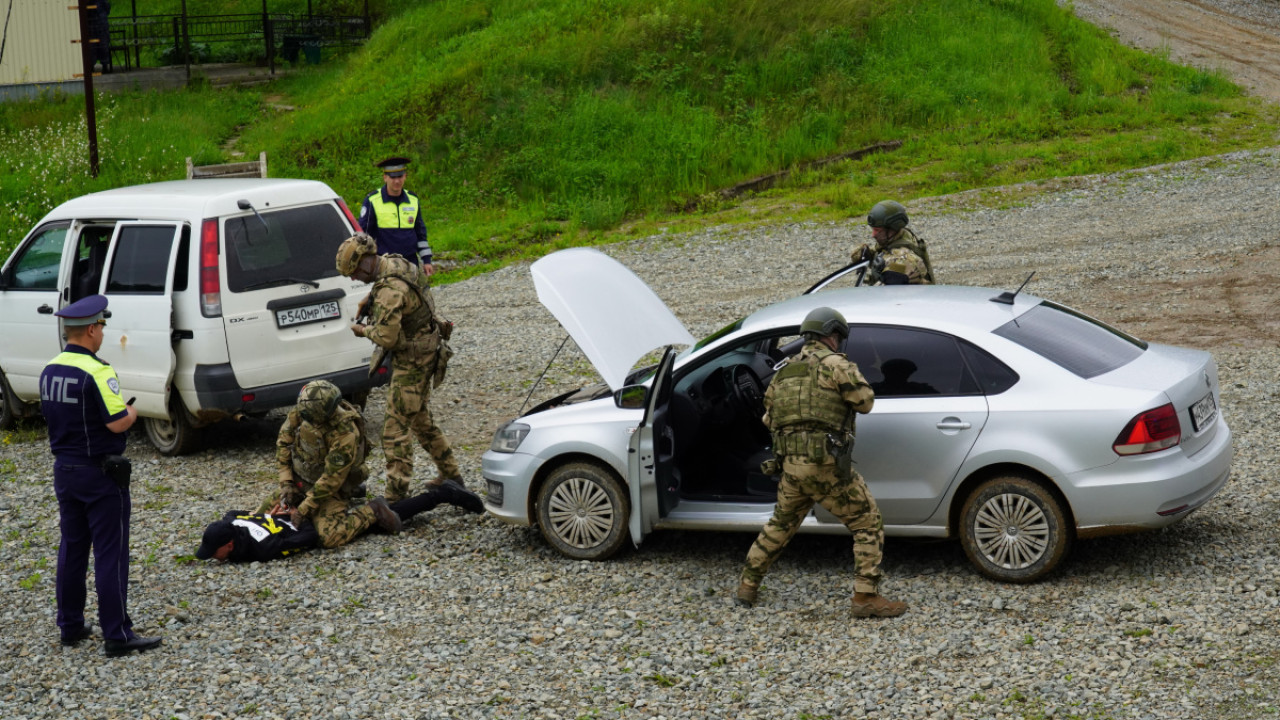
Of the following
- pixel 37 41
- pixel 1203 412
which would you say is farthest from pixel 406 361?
pixel 37 41

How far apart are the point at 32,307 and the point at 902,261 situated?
281 inches

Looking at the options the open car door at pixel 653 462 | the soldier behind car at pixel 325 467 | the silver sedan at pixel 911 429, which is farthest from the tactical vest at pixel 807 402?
the soldier behind car at pixel 325 467

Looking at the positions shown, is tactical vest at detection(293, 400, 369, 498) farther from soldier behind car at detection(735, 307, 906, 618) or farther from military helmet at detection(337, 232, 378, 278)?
soldier behind car at detection(735, 307, 906, 618)

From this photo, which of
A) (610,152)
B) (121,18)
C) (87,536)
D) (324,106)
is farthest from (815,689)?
(121,18)

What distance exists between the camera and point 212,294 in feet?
31.4

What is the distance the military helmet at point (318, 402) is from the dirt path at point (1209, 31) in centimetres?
2155

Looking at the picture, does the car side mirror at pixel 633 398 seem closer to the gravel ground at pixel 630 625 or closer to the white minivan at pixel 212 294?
the gravel ground at pixel 630 625

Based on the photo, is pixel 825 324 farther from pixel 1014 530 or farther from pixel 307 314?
pixel 307 314

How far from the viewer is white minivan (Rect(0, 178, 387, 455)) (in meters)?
9.63

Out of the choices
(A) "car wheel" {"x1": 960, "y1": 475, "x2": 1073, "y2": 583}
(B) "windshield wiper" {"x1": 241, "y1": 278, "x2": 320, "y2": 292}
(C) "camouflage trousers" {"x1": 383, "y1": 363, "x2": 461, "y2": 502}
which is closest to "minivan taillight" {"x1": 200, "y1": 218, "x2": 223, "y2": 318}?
(B) "windshield wiper" {"x1": 241, "y1": 278, "x2": 320, "y2": 292}

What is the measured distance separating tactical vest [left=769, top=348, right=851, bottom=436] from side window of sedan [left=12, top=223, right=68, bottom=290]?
683cm

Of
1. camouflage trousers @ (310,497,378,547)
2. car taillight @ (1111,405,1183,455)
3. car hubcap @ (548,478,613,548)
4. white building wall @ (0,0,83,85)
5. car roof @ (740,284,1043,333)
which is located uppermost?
white building wall @ (0,0,83,85)

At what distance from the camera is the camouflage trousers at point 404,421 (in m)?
8.67

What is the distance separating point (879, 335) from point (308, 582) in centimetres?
363
